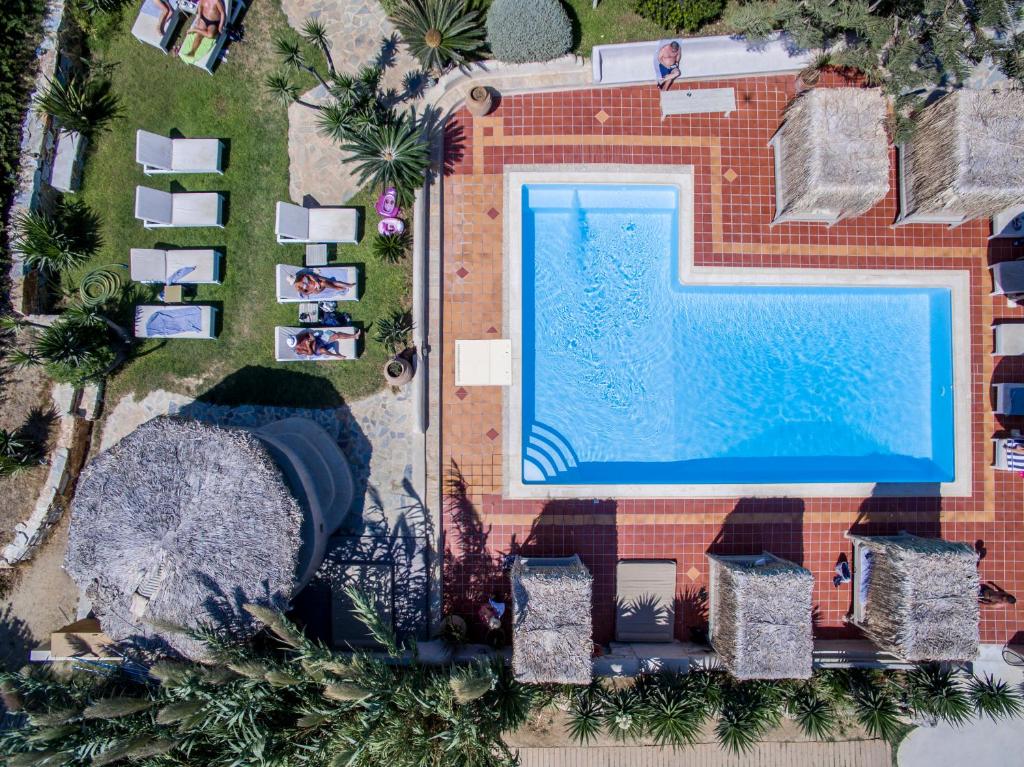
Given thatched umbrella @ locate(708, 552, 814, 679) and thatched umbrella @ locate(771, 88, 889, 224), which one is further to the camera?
thatched umbrella @ locate(771, 88, 889, 224)

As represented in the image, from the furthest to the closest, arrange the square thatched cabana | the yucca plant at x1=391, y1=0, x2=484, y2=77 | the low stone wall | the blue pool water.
Answer: the blue pool water < the low stone wall < the yucca plant at x1=391, y1=0, x2=484, y2=77 < the square thatched cabana

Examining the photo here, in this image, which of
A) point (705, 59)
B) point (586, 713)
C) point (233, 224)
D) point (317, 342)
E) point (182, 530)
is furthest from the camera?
point (233, 224)

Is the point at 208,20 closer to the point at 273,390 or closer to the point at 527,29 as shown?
the point at 527,29

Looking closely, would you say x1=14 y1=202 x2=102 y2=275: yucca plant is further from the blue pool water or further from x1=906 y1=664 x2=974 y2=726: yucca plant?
→ x1=906 y1=664 x2=974 y2=726: yucca plant

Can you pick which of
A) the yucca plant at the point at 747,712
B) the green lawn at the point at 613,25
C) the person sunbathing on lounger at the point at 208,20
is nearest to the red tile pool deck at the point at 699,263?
the green lawn at the point at 613,25

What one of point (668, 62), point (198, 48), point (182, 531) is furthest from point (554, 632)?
point (198, 48)

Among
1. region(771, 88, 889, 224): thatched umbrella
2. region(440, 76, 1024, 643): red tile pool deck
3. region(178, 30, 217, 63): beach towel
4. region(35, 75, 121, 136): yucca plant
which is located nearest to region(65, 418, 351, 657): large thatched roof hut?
region(440, 76, 1024, 643): red tile pool deck
